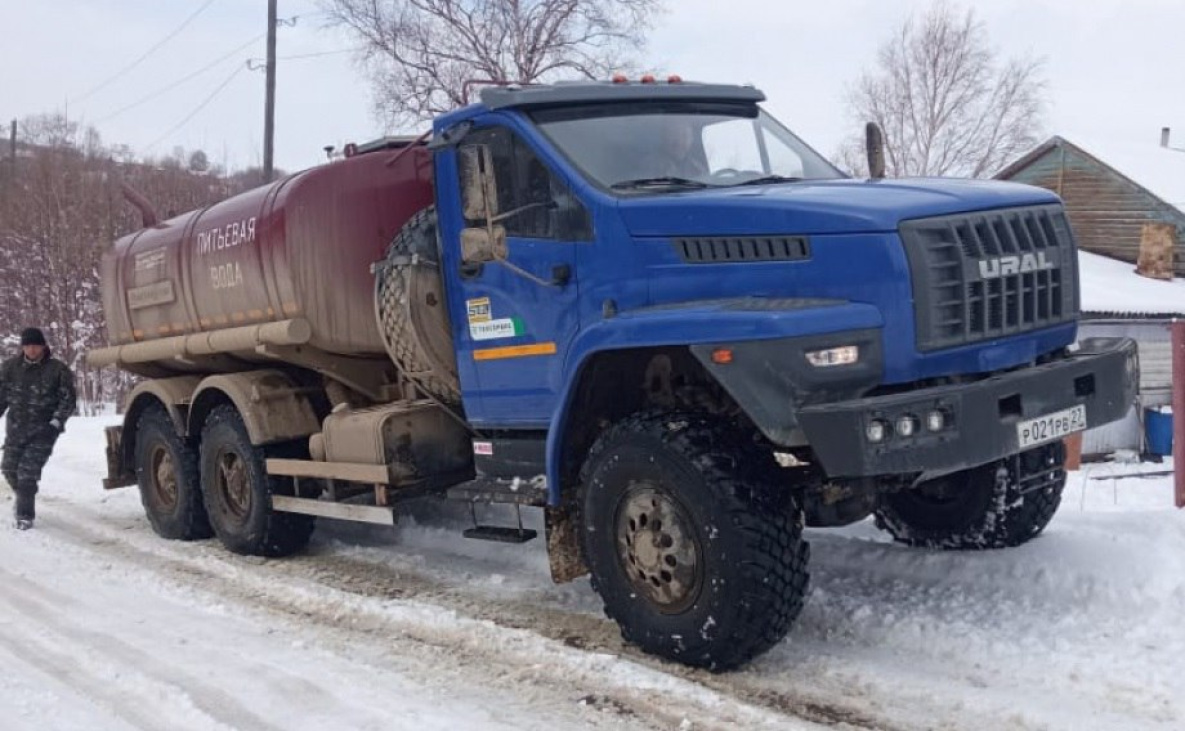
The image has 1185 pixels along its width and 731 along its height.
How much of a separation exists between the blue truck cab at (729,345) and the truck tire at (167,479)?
131 inches

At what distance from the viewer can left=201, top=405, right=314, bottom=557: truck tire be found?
7.75 meters

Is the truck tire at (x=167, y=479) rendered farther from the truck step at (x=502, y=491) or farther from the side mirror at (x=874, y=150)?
the side mirror at (x=874, y=150)

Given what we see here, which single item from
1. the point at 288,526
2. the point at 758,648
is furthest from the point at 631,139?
the point at 288,526

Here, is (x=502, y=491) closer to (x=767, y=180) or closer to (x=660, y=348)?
(x=660, y=348)

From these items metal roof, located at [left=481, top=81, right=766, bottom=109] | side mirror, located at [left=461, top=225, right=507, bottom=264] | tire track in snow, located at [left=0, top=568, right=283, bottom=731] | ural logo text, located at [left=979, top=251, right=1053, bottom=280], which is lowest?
tire track in snow, located at [left=0, top=568, right=283, bottom=731]

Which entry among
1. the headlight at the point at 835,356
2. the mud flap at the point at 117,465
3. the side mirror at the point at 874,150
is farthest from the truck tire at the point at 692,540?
the mud flap at the point at 117,465

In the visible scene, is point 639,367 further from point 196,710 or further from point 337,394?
point 337,394

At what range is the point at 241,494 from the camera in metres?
8.12

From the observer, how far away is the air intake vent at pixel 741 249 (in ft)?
15.4

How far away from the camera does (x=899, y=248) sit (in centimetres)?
447

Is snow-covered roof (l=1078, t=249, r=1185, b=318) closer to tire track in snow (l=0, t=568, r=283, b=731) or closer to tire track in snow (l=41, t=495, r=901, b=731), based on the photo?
tire track in snow (l=41, t=495, r=901, b=731)

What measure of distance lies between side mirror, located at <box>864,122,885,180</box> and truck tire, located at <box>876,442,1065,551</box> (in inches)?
70.3

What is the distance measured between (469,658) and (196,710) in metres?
1.21

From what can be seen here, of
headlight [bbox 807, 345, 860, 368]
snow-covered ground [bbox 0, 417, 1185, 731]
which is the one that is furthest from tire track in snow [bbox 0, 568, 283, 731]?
headlight [bbox 807, 345, 860, 368]
